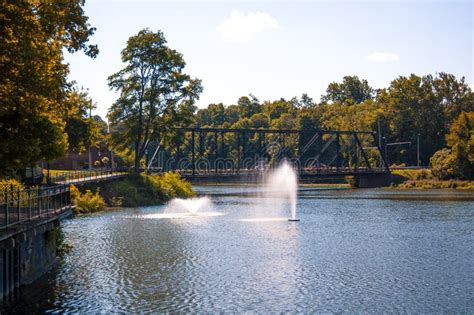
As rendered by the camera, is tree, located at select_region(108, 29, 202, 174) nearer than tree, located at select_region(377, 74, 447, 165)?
Yes

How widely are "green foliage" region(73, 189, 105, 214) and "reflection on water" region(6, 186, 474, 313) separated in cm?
653

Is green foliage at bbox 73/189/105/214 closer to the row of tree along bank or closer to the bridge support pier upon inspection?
the row of tree along bank

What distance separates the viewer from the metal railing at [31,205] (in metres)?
25.4

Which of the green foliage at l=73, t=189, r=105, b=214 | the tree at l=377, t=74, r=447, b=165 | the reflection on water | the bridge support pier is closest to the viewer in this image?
the reflection on water

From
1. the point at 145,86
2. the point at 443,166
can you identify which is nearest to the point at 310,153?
the point at 443,166

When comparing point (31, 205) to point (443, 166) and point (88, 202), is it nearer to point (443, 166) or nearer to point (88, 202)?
point (88, 202)

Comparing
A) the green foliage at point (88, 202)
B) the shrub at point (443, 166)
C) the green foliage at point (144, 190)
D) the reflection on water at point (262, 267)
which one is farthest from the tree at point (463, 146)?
Answer: the green foliage at point (88, 202)

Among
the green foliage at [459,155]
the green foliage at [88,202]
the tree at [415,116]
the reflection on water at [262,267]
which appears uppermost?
the tree at [415,116]

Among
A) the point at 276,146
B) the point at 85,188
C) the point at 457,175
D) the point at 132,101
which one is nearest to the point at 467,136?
the point at 457,175

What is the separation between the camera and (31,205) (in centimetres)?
2930

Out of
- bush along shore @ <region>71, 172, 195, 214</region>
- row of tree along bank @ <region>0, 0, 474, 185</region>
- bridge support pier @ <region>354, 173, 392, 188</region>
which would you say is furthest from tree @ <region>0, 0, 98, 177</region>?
bridge support pier @ <region>354, 173, 392, 188</region>

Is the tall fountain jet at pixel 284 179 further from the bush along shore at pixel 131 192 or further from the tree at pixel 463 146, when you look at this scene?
the bush along shore at pixel 131 192

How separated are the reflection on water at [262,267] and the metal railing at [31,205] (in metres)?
2.92

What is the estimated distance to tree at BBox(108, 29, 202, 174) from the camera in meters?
85.2
